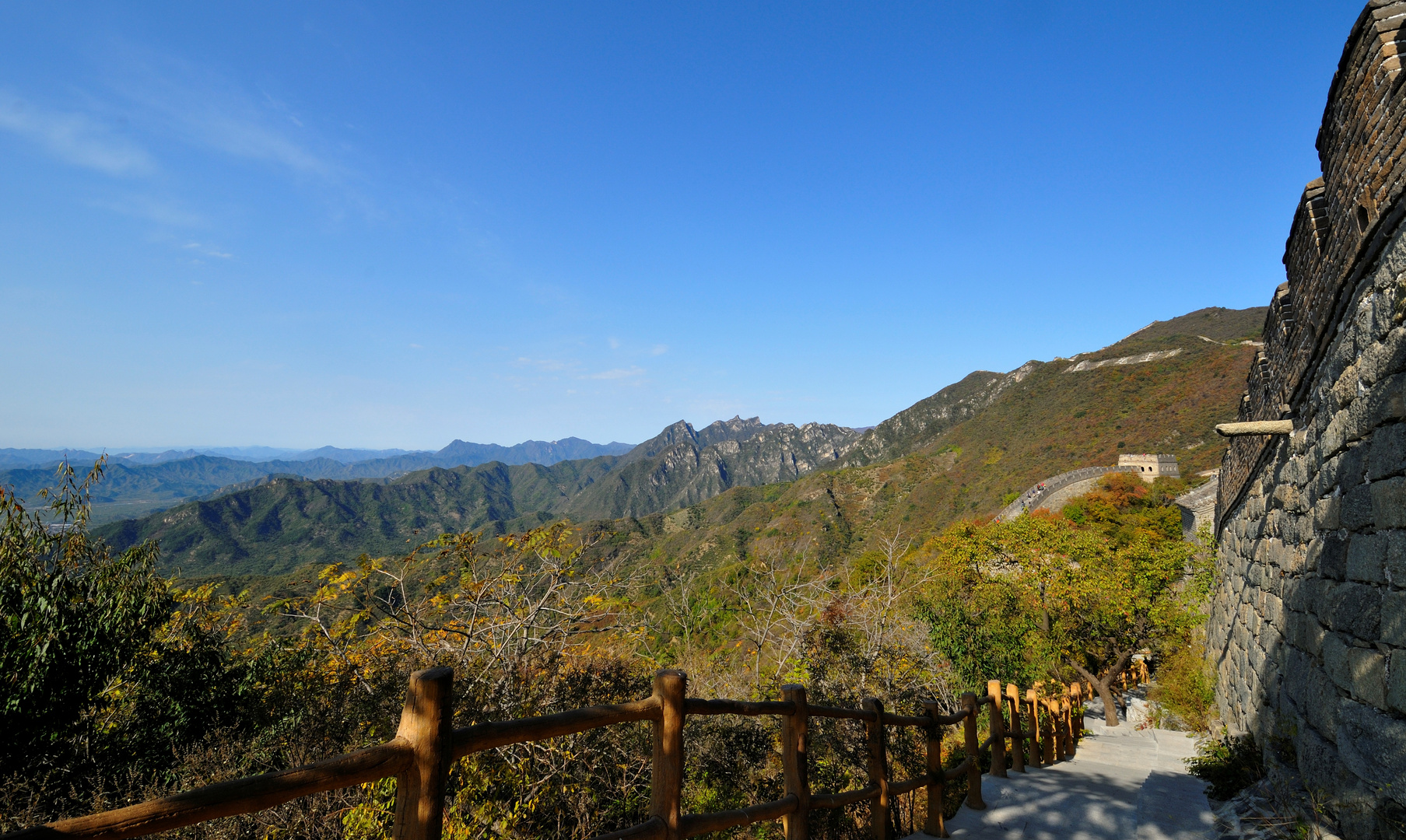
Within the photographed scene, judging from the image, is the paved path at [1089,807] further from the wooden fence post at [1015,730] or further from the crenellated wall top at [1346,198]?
the crenellated wall top at [1346,198]

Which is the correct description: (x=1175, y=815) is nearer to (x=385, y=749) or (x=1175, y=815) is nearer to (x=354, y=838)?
(x=385, y=749)

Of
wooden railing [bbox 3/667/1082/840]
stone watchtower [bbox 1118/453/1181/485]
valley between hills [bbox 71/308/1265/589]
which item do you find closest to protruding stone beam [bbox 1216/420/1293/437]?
wooden railing [bbox 3/667/1082/840]

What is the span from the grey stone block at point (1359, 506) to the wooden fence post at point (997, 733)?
119 inches

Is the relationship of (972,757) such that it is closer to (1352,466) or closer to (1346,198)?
(1352,466)

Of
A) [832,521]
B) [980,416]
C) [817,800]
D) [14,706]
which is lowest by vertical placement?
[832,521]

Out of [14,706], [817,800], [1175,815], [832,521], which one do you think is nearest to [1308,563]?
[1175,815]

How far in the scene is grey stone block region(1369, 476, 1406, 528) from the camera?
2.71 meters

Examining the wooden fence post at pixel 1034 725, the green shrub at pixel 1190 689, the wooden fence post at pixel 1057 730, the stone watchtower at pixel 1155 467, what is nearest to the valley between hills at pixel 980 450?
the stone watchtower at pixel 1155 467

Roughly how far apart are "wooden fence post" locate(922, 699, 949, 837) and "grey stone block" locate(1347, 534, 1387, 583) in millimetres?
2440

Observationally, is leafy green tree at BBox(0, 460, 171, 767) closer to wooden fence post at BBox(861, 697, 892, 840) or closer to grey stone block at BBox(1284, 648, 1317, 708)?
wooden fence post at BBox(861, 697, 892, 840)

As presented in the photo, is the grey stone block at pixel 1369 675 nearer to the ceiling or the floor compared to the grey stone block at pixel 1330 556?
nearer to the floor

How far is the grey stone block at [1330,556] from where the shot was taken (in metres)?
3.40

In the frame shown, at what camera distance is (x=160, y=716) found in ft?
26.2

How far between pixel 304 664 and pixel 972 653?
40.3 feet
